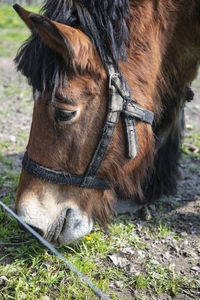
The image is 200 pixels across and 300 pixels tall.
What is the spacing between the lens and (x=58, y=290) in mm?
2008

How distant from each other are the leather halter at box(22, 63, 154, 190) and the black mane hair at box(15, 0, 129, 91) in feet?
0.51

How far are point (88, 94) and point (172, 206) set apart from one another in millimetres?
1673

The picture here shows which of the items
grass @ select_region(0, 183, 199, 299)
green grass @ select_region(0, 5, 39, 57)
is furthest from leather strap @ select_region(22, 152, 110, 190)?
green grass @ select_region(0, 5, 39, 57)

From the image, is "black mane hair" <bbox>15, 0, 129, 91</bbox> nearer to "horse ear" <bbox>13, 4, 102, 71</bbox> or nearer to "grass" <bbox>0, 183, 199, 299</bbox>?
"horse ear" <bbox>13, 4, 102, 71</bbox>

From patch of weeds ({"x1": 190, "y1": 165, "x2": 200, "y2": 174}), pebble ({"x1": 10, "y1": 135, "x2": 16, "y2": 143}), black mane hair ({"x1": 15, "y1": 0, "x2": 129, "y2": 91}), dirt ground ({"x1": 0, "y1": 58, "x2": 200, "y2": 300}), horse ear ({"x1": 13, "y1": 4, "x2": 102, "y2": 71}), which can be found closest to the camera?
horse ear ({"x1": 13, "y1": 4, "x2": 102, "y2": 71})

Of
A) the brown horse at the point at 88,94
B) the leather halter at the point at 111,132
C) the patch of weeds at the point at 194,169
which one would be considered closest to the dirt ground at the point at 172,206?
the patch of weeds at the point at 194,169

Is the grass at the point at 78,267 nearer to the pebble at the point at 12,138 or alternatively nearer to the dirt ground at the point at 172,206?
the dirt ground at the point at 172,206

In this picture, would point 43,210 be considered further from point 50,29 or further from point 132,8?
point 132,8

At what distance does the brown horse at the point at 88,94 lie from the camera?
1.81m

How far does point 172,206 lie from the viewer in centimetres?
302

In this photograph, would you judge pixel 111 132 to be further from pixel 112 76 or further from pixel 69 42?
pixel 69 42

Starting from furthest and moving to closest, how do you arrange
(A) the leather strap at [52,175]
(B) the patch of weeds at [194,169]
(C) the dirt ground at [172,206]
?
(B) the patch of weeds at [194,169]
(C) the dirt ground at [172,206]
(A) the leather strap at [52,175]

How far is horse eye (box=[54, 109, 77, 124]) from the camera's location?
6.02ft

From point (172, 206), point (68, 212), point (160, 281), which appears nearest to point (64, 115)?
point (68, 212)
